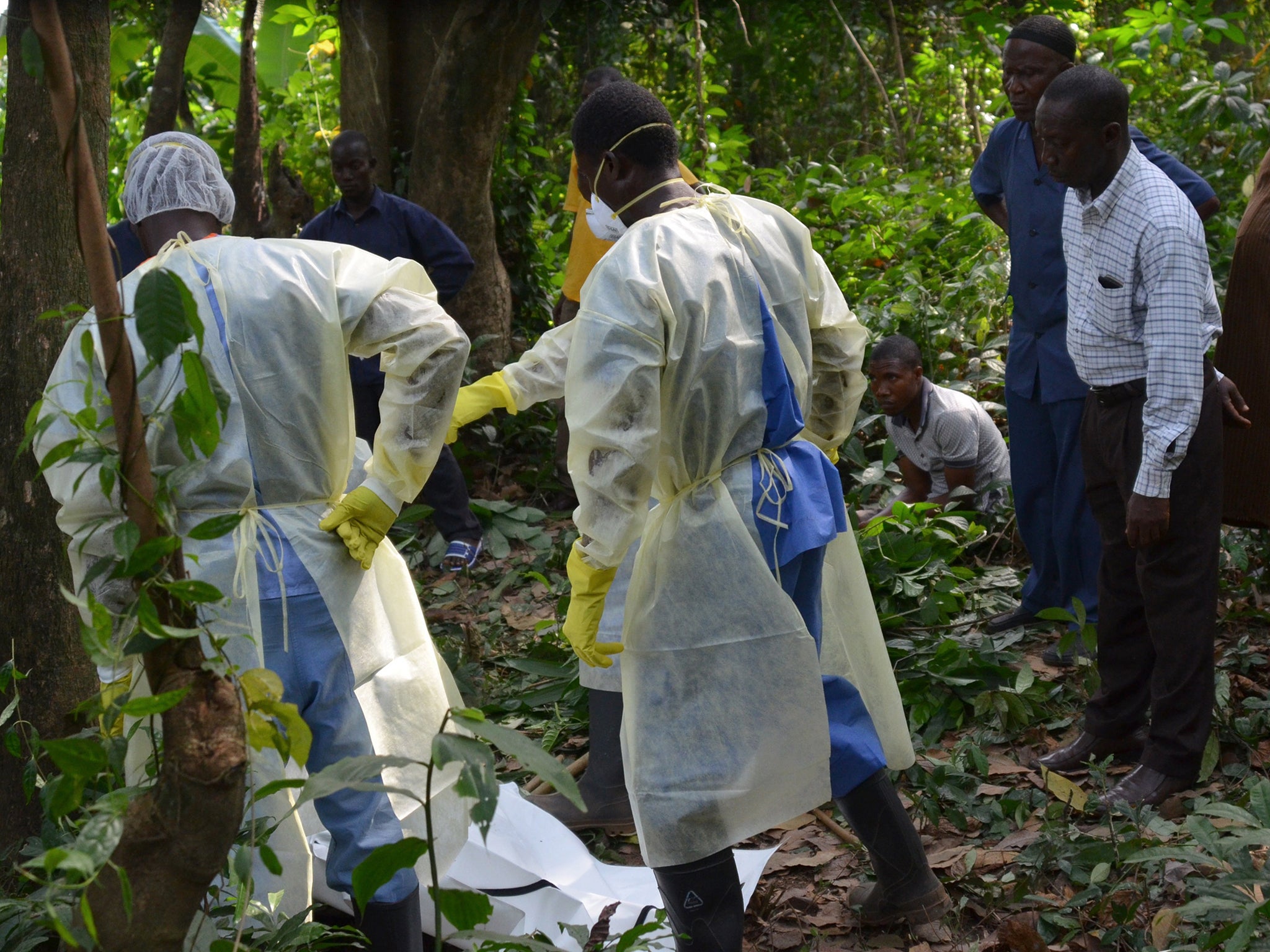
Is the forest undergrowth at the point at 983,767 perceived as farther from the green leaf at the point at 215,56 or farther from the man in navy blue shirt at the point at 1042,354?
the green leaf at the point at 215,56

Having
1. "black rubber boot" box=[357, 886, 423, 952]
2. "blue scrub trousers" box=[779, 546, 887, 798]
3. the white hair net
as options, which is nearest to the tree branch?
"blue scrub trousers" box=[779, 546, 887, 798]

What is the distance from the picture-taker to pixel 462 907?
1524 mm

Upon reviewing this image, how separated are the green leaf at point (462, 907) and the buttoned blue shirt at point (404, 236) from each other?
437cm

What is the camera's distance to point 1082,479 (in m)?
4.04

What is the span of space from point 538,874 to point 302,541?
1125mm

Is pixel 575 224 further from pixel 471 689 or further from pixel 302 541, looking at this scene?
pixel 302 541

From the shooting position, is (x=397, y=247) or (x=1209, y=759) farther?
(x=397, y=247)

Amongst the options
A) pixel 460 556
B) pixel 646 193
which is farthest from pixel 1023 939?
pixel 460 556

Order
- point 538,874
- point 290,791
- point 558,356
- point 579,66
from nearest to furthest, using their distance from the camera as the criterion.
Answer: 1. point 290,791
2. point 538,874
3. point 558,356
4. point 579,66

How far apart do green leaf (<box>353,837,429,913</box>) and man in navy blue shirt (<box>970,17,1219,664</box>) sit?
292cm

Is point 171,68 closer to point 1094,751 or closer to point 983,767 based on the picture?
point 983,767

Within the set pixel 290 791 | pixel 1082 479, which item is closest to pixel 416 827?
pixel 290 791

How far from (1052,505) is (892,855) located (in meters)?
1.85

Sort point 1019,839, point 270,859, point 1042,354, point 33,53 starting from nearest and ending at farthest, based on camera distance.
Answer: point 33,53 → point 270,859 → point 1019,839 → point 1042,354
